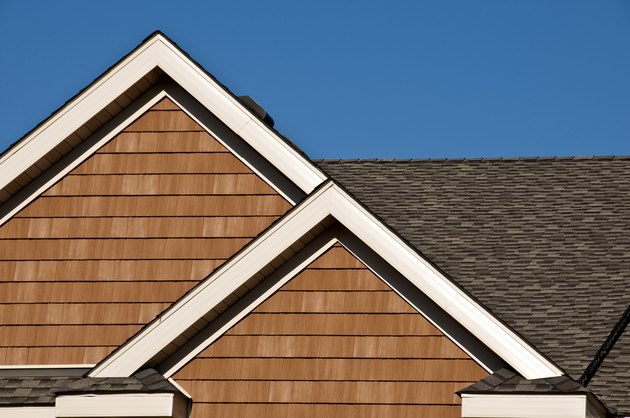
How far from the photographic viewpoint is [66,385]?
13.5 metres

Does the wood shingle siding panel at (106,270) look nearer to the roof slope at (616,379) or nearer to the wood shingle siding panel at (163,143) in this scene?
the wood shingle siding panel at (163,143)

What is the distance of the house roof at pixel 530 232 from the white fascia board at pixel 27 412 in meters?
4.56

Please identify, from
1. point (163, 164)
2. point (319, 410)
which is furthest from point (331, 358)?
point (163, 164)

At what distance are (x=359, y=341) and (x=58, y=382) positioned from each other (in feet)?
11.6

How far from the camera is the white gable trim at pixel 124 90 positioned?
14.6m

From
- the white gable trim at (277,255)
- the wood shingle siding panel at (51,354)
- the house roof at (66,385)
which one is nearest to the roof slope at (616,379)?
the white gable trim at (277,255)

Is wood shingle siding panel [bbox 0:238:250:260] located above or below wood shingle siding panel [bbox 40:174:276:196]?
below

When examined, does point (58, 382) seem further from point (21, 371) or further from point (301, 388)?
point (301, 388)

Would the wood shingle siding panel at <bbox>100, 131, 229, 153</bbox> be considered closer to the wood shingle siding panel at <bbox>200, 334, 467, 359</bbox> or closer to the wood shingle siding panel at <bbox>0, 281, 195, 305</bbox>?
the wood shingle siding panel at <bbox>0, 281, 195, 305</bbox>

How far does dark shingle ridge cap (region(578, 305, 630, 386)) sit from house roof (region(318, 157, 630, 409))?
2.5 inches

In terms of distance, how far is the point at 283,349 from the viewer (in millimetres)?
12398

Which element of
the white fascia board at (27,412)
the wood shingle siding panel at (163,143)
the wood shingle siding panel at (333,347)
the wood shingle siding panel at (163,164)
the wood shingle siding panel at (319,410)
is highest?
the wood shingle siding panel at (163,143)

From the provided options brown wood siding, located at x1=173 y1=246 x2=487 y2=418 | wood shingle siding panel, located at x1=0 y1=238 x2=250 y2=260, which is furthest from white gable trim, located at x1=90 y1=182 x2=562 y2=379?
wood shingle siding panel, located at x1=0 y1=238 x2=250 y2=260

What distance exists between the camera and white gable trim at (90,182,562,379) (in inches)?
467
